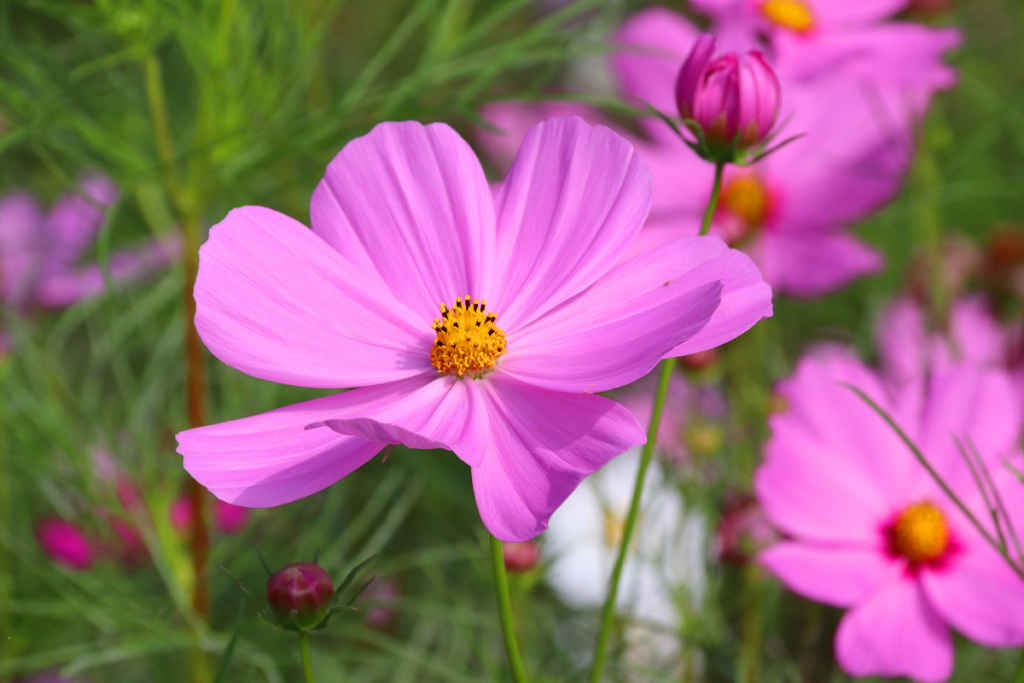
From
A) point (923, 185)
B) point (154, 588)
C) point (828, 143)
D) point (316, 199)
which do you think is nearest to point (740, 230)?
point (828, 143)

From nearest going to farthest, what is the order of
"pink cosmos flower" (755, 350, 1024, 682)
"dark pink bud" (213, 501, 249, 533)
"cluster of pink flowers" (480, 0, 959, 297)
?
"pink cosmos flower" (755, 350, 1024, 682), "cluster of pink flowers" (480, 0, 959, 297), "dark pink bud" (213, 501, 249, 533)

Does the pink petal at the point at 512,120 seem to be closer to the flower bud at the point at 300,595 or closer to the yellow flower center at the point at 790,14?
the yellow flower center at the point at 790,14

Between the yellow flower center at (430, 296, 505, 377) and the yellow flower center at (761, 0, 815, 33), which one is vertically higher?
the yellow flower center at (761, 0, 815, 33)

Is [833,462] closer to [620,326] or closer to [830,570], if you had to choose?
[830,570]

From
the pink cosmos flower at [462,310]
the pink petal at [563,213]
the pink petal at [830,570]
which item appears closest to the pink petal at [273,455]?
the pink cosmos flower at [462,310]

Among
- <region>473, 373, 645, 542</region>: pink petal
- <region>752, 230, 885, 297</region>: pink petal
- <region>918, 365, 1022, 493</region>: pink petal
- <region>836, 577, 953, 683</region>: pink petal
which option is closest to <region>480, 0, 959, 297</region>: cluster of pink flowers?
<region>752, 230, 885, 297</region>: pink petal

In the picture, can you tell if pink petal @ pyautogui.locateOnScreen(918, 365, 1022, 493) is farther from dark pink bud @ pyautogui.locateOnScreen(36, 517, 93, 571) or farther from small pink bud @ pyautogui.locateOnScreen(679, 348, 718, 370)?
dark pink bud @ pyautogui.locateOnScreen(36, 517, 93, 571)

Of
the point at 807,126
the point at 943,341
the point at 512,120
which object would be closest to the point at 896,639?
the point at 943,341
